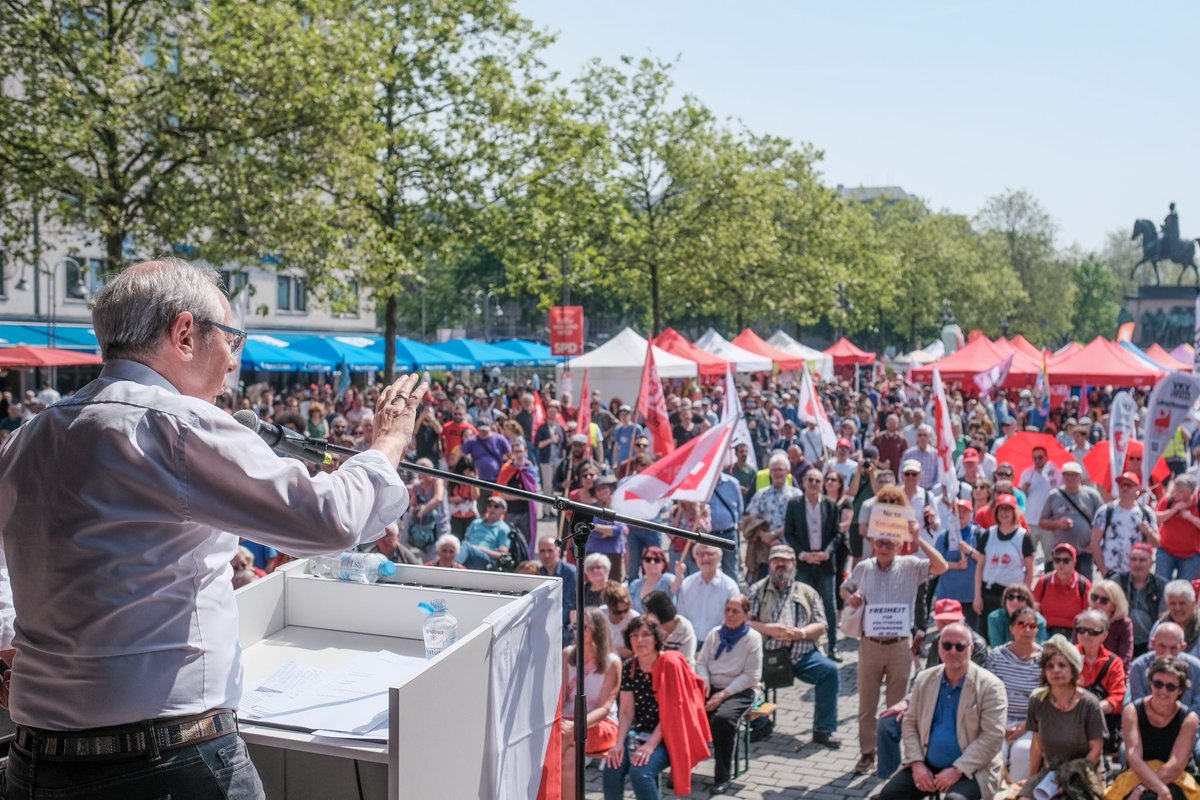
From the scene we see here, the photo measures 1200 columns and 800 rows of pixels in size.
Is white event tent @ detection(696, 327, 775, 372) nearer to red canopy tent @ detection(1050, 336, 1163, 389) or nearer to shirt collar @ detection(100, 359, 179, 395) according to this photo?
red canopy tent @ detection(1050, 336, 1163, 389)

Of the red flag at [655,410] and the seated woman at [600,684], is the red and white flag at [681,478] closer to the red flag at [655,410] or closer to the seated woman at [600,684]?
the seated woman at [600,684]

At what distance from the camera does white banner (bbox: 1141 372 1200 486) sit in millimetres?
11812

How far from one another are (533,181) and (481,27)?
330cm

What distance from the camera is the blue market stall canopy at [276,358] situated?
28.1 metres

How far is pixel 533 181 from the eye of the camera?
22.7 meters

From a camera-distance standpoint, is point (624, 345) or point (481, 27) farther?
point (624, 345)

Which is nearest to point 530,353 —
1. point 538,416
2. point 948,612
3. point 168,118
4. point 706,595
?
point 538,416

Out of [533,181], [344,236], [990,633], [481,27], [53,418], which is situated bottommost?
[990,633]

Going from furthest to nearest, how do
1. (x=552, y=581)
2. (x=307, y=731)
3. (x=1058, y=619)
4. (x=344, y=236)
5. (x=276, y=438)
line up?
(x=344, y=236), (x=1058, y=619), (x=552, y=581), (x=276, y=438), (x=307, y=731)

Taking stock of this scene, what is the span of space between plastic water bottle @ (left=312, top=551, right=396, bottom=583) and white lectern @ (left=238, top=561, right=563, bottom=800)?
5 centimetres

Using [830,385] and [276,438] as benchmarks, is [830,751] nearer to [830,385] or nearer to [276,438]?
[276,438]

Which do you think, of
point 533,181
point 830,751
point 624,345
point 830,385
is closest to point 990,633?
point 830,751

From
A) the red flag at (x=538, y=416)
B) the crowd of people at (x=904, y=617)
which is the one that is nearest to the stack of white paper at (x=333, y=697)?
the crowd of people at (x=904, y=617)

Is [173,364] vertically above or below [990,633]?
above
